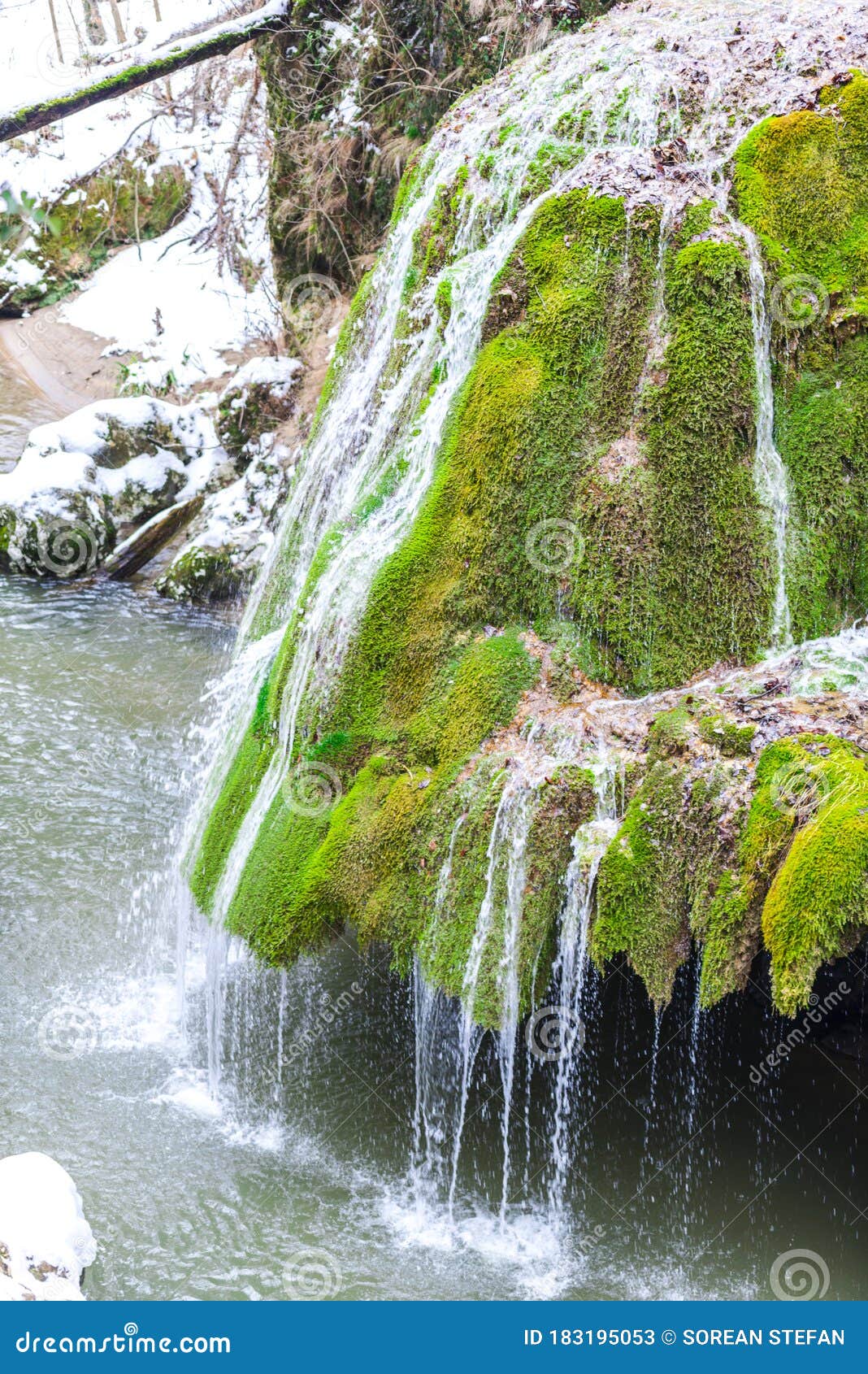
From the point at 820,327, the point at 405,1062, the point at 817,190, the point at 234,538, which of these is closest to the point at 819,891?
the point at 405,1062

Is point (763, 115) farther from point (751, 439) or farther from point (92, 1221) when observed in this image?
point (92, 1221)

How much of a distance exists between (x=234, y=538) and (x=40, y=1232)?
9684mm

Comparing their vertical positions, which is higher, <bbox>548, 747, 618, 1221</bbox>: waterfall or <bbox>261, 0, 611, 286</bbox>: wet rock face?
<bbox>261, 0, 611, 286</bbox>: wet rock face

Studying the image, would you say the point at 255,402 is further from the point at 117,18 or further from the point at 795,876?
the point at 795,876

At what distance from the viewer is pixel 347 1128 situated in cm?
539

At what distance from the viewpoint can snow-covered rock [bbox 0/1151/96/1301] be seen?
343 centimetres

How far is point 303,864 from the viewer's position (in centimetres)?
526

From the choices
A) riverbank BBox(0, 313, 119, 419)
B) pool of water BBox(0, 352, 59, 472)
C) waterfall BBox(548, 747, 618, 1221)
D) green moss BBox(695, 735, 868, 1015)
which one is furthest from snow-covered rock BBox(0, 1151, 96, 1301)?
riverbank BBox(0, 313, 119, 419)

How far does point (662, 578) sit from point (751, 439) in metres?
0.79

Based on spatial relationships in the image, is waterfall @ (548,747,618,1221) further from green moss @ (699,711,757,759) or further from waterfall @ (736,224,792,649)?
waterfall @ (736,224,792,649)

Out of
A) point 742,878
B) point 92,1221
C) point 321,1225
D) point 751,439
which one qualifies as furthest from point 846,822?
point 92,1221

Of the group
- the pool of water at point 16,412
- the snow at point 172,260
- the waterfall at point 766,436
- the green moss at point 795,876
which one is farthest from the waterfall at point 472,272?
the pool of water at point 16,412

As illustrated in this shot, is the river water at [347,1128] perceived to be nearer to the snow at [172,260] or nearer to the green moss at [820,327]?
the green moss at [820,327]

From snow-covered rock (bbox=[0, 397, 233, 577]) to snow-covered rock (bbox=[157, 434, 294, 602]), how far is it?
0.83 meters
